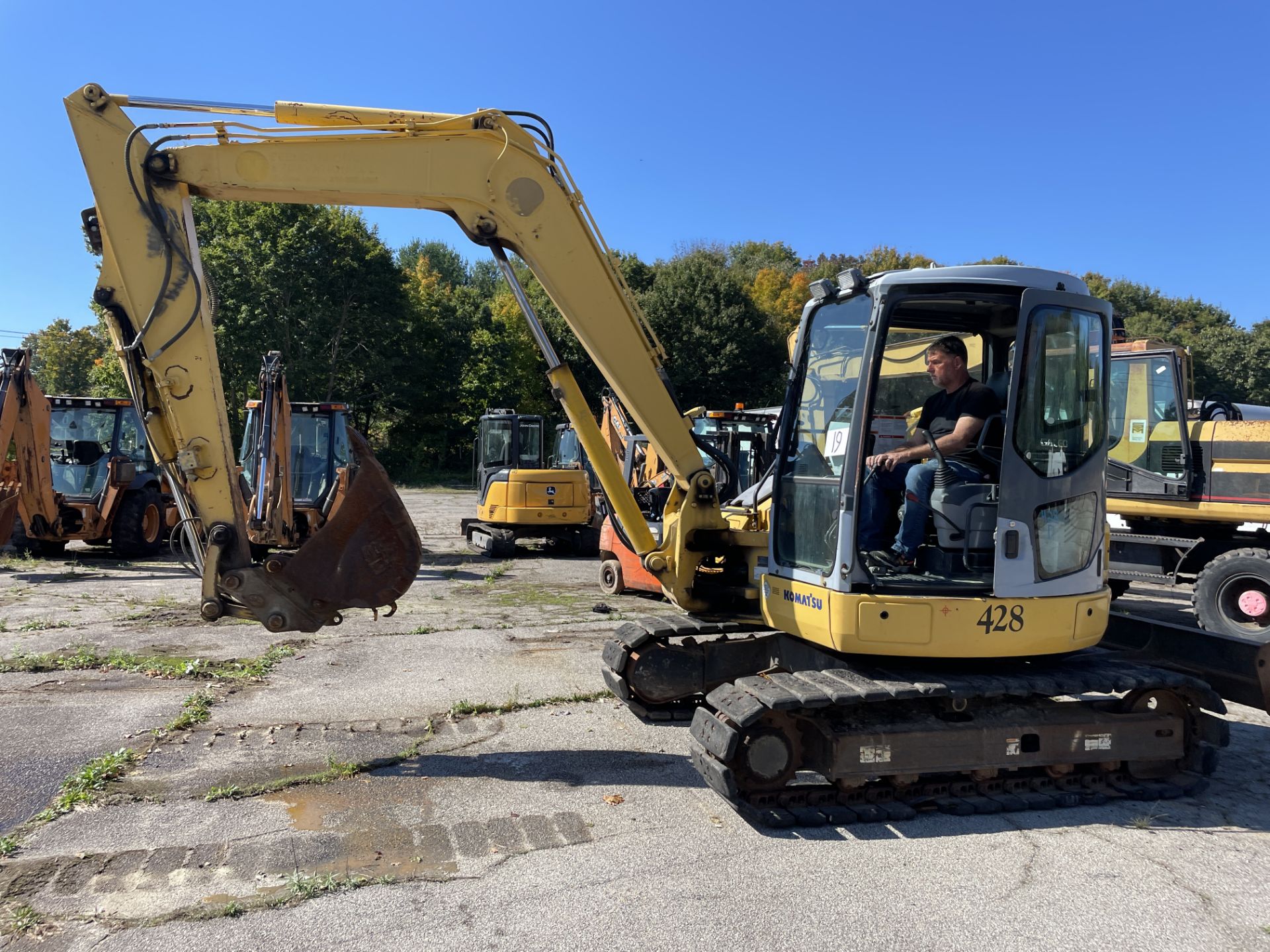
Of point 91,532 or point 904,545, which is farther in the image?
point 91,532

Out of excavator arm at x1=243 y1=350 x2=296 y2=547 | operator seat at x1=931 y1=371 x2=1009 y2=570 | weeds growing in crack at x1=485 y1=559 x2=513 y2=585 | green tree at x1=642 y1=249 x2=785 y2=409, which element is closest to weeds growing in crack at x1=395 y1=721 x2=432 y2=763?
operator seat at x1=931 y1=371 x2=1009 y2=570

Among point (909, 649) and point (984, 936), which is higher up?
point (909, 649)

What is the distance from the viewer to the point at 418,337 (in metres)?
37.4

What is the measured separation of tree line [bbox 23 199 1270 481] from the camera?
103 ft

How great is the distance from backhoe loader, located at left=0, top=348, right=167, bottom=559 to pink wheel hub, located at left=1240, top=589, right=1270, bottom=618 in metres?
14.3

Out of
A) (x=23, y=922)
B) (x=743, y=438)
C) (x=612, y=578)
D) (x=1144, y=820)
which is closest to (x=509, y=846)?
(x=23, y=922)

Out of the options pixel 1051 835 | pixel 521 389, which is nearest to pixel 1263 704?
pixel 1051 835

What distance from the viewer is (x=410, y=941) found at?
3.23 m

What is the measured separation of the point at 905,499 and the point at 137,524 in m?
Result: 12.5

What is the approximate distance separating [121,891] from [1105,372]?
5.43 metres

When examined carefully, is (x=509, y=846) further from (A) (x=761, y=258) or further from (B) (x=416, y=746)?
(A) (x=761, y=258)

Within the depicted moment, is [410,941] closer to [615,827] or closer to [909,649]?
[615,827]

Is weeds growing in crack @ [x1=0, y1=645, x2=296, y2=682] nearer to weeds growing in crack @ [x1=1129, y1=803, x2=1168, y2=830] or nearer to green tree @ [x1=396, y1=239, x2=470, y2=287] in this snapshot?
weeds growing in crack @ [x1=1129, y1=803, x2=1168, y2=830]

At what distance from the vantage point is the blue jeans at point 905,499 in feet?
15.4
